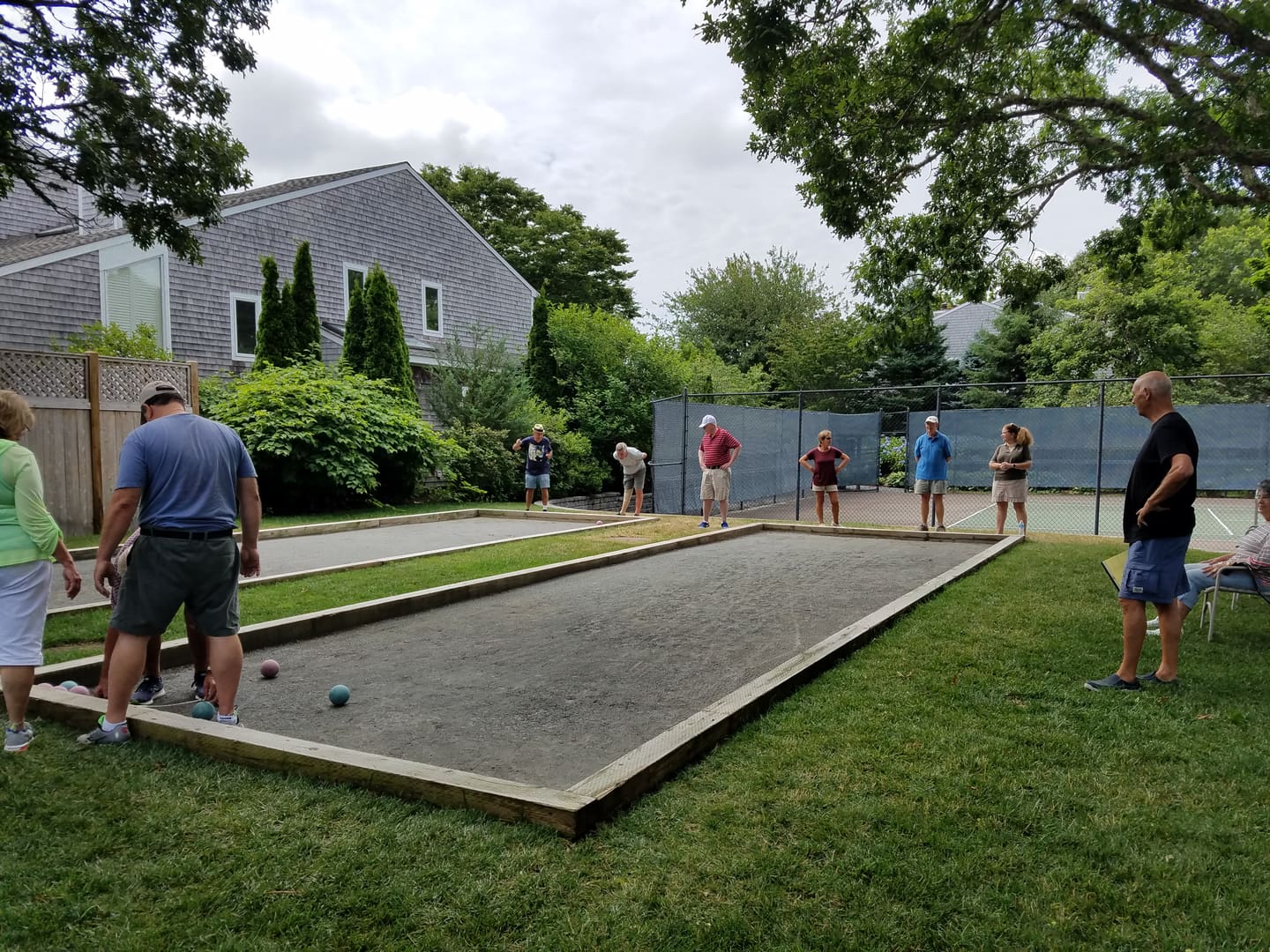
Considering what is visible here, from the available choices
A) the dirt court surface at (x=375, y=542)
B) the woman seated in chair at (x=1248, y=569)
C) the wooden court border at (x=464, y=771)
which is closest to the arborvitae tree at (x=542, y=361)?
the dirt court surface at (x=375, y=542)

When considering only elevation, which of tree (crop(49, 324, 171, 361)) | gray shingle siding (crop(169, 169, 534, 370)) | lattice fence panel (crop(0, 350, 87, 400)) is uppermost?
gray shingle siding (crop(169, 169, 534, 370))

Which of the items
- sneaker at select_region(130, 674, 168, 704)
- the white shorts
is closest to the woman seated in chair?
sneaker at select_region(130, 674, 168, 704)

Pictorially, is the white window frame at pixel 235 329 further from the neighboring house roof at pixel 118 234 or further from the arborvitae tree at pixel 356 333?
the arborvitae tree at pixel 356 333

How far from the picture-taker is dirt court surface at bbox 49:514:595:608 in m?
8.88

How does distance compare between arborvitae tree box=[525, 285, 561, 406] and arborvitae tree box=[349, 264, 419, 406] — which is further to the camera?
arborvitae tree box=[525, 285, 561, 406]

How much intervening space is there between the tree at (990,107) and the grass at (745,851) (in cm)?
613

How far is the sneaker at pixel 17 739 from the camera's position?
3.67 meters

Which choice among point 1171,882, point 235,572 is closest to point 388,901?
point 235,572

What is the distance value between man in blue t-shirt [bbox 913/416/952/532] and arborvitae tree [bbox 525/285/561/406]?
11.9 metres

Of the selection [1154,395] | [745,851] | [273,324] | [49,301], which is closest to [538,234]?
[273,324]

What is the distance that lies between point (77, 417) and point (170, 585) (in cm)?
991

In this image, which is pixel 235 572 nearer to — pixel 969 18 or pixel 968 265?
pixel 969 18

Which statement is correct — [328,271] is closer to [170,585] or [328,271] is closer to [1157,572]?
[170,585]

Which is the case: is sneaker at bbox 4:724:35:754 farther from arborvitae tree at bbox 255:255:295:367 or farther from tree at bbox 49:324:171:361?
arborvitae tree at bbox 255:255:295:367
